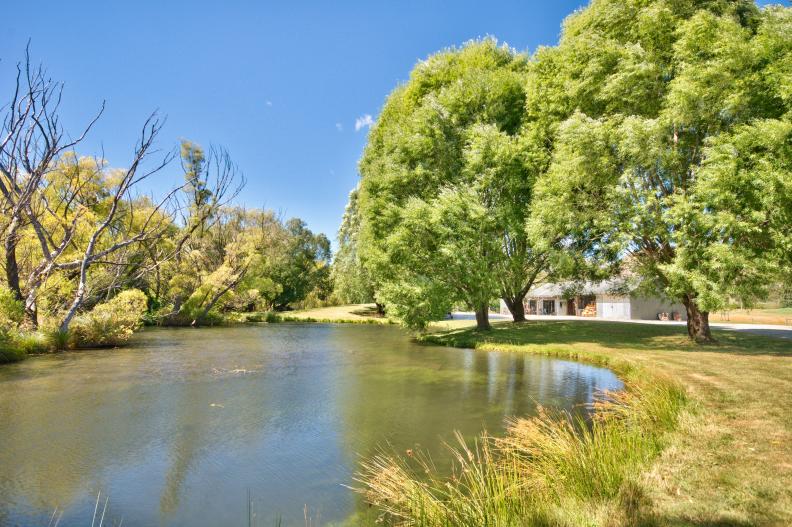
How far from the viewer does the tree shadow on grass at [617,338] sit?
56.3 ft

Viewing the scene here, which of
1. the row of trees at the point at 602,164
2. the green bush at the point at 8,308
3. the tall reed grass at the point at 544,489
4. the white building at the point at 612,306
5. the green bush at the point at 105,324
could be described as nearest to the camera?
the tall reed grass at the point at 544,489

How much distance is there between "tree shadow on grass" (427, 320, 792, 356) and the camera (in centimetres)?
1716

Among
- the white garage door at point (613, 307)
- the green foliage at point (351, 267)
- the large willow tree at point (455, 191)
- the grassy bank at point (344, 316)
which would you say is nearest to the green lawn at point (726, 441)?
the large willow tree at point (455, 191)

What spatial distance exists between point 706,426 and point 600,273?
16043mm

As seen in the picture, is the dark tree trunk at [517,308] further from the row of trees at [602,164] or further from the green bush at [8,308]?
the green bush at [8,308]

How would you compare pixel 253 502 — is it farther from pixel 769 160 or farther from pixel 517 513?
pixel 769 160

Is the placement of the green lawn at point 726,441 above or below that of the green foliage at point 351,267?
below

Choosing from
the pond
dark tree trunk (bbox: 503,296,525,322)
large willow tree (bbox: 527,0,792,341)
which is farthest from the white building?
the pond

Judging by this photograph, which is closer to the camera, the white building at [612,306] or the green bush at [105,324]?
the green bush at [105,324]

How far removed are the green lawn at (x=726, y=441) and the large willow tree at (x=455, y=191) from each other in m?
8.12

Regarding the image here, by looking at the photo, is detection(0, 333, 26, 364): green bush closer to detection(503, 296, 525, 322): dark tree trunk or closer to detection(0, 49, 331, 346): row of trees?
detection(0, 49, 331, 346): row of trees

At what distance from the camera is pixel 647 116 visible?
60.6ft

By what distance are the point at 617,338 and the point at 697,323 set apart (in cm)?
341

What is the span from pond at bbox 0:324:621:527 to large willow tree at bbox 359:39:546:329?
6172 millimetres
